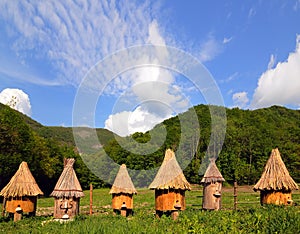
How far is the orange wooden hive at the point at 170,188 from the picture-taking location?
16156mm

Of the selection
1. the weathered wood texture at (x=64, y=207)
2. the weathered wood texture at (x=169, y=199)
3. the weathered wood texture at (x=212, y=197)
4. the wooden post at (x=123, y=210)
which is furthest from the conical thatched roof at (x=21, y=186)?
the weathered wood texture at (x=212, y=197)

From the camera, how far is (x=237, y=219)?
1386 centimetres

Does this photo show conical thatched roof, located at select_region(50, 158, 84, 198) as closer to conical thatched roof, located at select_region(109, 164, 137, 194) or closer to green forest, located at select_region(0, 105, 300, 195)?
conical thatched roof, located at select_region(109, 164, 137, 194)

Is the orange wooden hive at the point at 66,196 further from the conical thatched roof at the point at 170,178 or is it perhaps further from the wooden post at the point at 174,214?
the wooden post at the point at 174,214

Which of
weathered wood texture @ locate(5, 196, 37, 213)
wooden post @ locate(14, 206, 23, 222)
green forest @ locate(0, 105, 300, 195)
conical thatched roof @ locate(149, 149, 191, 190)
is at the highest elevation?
green forest @ locate(0, 105, 300, 195)

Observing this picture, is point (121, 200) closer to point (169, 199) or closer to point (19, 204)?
point (169, 199)

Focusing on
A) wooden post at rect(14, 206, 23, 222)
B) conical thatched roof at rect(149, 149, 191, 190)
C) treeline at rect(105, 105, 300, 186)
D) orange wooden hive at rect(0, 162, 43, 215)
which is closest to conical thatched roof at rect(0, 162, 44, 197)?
orange wooden hive at rect(0, 162, 43, 215)

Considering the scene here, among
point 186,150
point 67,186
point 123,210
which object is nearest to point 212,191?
point 123,210

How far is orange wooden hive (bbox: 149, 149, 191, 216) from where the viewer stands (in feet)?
53.0

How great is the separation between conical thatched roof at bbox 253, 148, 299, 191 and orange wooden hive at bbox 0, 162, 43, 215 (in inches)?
516

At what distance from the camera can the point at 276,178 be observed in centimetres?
1883

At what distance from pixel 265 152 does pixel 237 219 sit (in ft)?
208

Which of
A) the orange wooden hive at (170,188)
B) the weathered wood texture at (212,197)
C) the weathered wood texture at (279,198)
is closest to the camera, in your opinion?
the orange wooden hive at (170,188)

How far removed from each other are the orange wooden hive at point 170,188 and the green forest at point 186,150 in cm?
859
